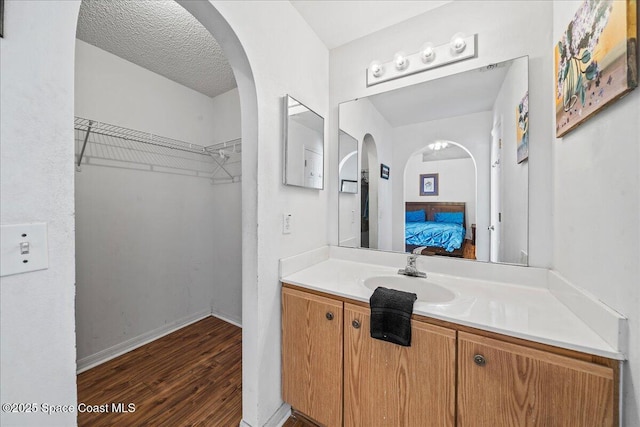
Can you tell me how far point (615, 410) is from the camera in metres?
0.71

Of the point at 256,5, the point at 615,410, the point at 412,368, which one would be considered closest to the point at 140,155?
the point at 256,5

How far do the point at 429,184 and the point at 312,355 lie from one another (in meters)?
1.25

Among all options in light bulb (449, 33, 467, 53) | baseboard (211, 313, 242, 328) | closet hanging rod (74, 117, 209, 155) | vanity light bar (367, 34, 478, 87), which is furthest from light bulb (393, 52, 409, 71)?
baseboard (211, 313, 242, 328)

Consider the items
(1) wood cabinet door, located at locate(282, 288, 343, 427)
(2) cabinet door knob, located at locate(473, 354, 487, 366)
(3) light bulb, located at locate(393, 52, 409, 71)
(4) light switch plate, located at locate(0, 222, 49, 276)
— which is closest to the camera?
(4) light switch plate, located at locate(0, 222, 49, 276)

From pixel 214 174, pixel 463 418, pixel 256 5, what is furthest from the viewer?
pixel 214 174

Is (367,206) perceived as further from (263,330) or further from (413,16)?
(413,16)

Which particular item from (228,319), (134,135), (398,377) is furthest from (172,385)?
(134,135)

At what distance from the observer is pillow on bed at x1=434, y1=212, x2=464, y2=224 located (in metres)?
1.52

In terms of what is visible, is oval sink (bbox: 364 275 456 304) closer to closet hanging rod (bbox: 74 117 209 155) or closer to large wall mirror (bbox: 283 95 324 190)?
large wall mirror (bbox: 283 95 324 190)

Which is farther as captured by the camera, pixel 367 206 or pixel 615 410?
pixel 367 206

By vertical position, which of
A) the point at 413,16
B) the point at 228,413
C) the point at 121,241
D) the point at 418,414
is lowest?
the point at 228,413

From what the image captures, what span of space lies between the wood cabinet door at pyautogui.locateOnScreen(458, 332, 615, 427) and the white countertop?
0.17 feet

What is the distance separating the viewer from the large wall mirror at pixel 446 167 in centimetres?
132

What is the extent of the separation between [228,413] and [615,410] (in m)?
1.72
